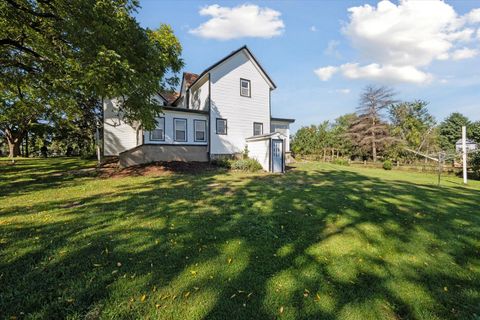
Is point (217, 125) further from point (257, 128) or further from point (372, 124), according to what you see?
point (372, 124)

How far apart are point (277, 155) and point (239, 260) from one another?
1236 cm

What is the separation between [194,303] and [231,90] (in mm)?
16704

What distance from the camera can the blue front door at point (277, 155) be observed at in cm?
1540

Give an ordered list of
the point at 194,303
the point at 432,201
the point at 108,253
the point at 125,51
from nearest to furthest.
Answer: the point at 194,303 → the point at 108,253 → the point at 432,201 → the point at 125,51

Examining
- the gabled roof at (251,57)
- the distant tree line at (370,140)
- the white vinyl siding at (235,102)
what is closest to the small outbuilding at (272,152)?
the white vinyl siding at (235,102)

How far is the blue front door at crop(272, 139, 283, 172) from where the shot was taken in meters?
15.4

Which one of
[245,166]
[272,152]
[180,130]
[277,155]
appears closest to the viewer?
[245,166]

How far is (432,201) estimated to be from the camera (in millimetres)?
6957

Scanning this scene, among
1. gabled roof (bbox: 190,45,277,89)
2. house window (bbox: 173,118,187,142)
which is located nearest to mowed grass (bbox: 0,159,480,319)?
house window (bbox: 173,118,187,142)

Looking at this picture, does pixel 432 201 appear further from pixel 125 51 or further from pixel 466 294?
pixel 125 51

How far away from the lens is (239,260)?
357 cm

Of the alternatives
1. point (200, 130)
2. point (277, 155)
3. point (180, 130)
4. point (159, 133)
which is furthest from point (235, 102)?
point (159, 133)

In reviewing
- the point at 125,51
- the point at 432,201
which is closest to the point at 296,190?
the point at 432,201

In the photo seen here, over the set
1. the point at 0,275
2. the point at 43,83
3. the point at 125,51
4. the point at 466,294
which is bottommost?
the point at 466,294
